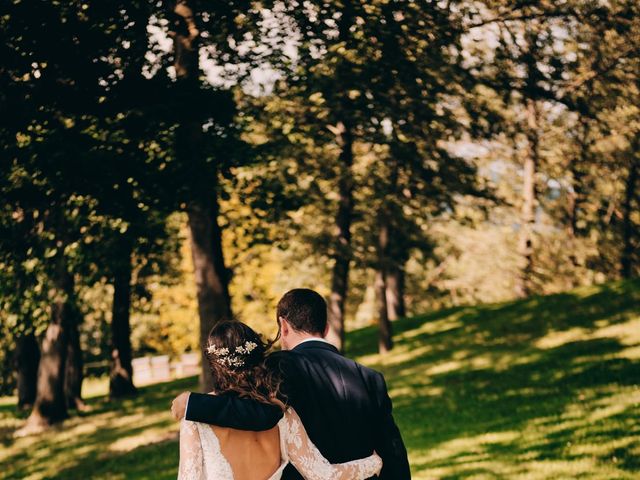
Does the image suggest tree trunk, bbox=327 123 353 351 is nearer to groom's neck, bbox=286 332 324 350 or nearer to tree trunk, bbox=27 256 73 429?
tree trunk, bbox=27 256 73 429

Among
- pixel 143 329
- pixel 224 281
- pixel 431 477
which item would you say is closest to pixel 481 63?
pixel 224 281

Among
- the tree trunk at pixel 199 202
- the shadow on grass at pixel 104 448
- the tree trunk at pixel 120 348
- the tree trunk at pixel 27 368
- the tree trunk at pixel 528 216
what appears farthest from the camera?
the tree trunk at pixel 27 368

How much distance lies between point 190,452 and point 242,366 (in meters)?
0.51

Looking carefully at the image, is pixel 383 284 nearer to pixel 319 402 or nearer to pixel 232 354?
pixel 319 402

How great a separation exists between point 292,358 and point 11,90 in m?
7.19

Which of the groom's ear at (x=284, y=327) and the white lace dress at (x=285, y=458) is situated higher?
the groom's ear at (x=284, y=327)

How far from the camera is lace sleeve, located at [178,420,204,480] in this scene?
12.6 feet

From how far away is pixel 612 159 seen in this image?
80.1 feet

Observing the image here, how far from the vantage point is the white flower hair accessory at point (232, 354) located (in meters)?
3.94

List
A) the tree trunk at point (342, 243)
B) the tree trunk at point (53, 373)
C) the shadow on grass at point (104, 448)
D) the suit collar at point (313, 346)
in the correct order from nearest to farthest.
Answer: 1. the suit collar at point (313, 346)
2. the shadow on grass at point (104, 448)
3. the tree trunk at point (342, 243)
4. the tree trunk at point (53, 373)

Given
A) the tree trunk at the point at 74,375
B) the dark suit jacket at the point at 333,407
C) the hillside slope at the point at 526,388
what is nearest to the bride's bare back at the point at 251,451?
the dark suit jacket at the point at 333,407

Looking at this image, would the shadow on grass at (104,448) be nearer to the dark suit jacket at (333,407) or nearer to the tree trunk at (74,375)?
the tree trunk at (74,375)

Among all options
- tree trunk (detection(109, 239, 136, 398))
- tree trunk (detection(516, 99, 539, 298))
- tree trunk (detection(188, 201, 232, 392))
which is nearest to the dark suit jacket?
tree trunk (detection(188, 201, 232, 392))

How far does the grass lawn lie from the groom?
5.64 m
